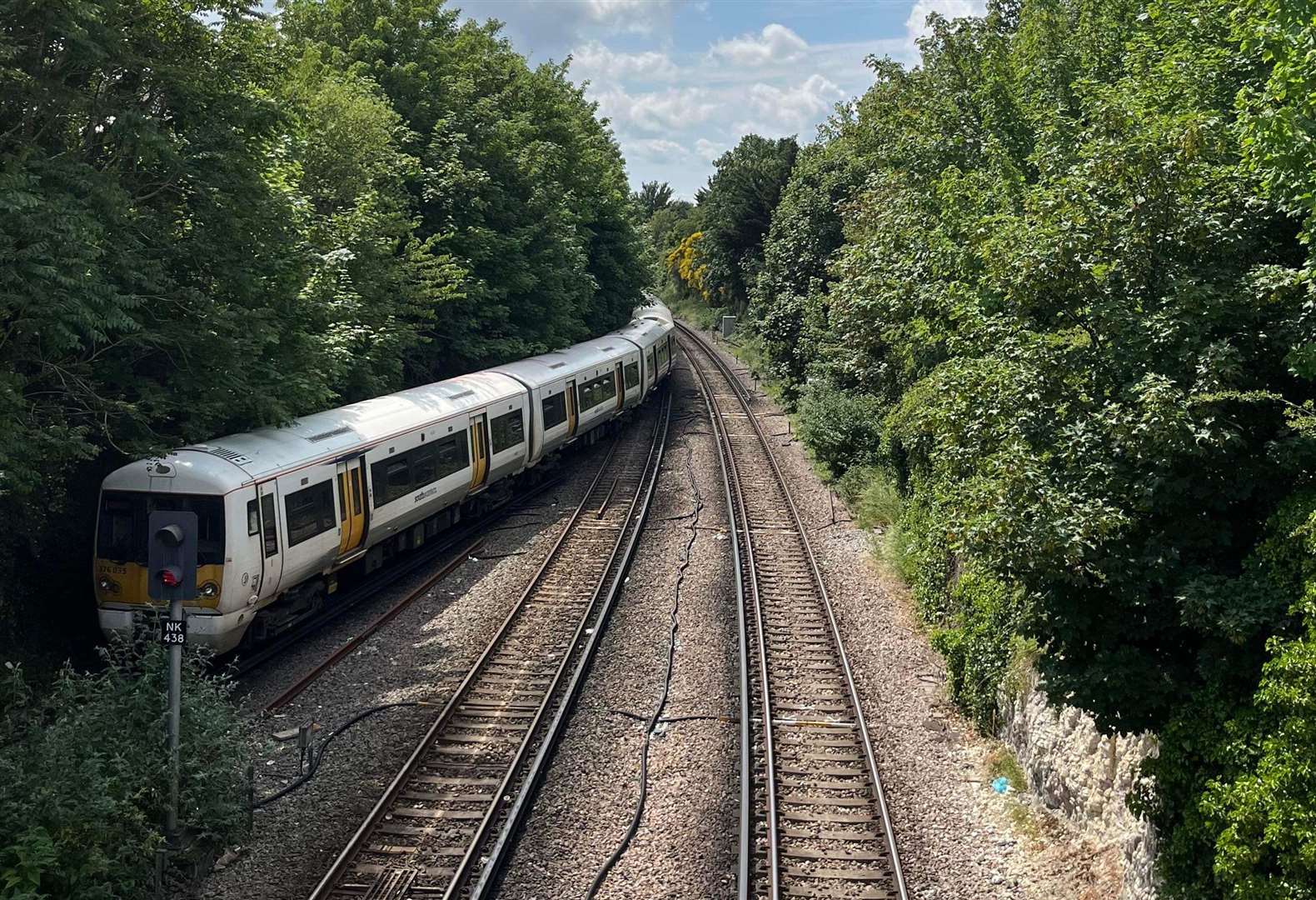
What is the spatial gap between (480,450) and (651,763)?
9.49 metres

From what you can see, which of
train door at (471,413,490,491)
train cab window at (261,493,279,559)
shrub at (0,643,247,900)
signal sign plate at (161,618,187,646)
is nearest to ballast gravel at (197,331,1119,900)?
shrub at (0,643,247,900)

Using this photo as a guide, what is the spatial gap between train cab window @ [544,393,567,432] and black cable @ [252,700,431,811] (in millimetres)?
11251

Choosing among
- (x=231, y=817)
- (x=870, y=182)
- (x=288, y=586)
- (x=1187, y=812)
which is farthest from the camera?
(x=870, y=182)

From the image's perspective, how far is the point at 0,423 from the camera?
9.29 m

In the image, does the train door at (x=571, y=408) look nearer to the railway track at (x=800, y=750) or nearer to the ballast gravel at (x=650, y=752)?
the railway track at (x=800, y=750)

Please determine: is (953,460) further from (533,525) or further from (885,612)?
(533,525)

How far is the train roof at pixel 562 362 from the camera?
22.9 m

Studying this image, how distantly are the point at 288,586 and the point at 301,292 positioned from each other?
4416 millimetres

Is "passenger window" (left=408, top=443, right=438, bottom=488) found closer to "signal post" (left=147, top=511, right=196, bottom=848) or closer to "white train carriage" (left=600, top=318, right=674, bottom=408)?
"signal post" (left=147, top=511, right=196, bottom=848)

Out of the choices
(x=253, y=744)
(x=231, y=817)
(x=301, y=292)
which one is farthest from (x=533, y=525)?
(x=231, y=817)

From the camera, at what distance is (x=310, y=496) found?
1355cm

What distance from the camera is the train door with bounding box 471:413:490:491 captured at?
18906 mm

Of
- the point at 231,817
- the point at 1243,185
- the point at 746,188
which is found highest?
the point at 746,188

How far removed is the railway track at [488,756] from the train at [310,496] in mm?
2553
